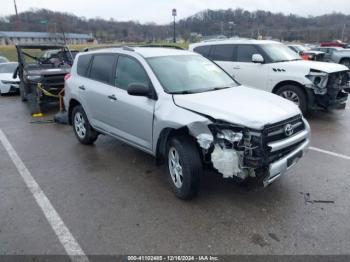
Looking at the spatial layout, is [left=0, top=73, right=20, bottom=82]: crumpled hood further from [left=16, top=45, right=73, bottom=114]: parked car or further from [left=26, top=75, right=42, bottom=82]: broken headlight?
[left=26, top=75, right=42, bottom=82]: broken headlight

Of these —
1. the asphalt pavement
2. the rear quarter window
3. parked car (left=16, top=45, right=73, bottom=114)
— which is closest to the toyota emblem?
the asphalt pavement

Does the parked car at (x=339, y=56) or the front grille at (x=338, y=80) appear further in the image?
the parked car at (x=339, y=56)

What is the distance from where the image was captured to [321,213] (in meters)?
3.48

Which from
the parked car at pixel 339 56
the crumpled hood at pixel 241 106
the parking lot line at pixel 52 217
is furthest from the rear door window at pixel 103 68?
the parked car at pixel 339 56

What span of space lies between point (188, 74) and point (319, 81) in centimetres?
411

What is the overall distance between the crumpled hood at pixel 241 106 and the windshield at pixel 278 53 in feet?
14.0

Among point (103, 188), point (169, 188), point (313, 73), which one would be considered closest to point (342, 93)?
point (313, 73)

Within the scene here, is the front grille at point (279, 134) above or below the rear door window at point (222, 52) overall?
below

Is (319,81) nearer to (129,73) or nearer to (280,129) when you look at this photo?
(280,129)

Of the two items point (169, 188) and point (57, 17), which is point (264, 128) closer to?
point (169, 188)

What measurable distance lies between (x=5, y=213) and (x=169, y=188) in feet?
6.45

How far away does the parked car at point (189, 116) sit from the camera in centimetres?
327

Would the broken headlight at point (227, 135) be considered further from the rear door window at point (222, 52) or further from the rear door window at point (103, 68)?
the rear door window at point (222, 52)

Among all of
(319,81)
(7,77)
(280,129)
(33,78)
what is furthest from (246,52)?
(7,77)
